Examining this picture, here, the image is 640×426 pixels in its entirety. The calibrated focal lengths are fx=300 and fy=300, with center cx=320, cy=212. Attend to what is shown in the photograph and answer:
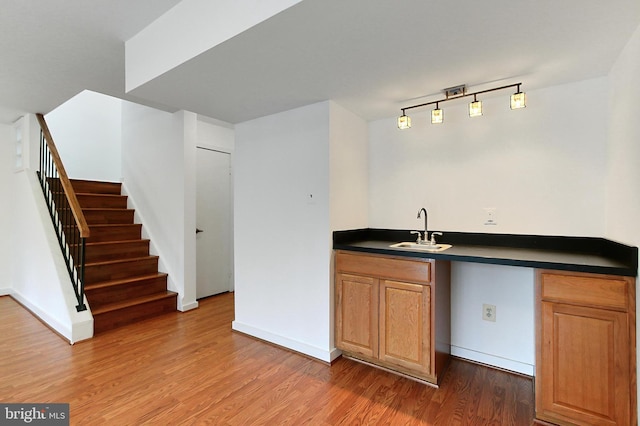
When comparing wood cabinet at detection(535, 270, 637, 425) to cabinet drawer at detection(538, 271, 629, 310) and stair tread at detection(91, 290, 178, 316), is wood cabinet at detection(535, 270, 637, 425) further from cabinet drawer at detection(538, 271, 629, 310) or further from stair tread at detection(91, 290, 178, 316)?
stair tread at detection(91, 290, 178, 316)

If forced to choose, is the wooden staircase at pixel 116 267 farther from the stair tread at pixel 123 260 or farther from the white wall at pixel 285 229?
the white wall at pixel 285 229

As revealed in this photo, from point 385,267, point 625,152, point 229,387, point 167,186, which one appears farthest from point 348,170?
point 167,186

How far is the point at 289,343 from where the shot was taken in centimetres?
266

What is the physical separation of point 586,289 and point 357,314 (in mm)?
1412

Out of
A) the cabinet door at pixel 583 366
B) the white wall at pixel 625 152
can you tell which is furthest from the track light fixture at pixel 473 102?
the cabinet door at pixel 583 366

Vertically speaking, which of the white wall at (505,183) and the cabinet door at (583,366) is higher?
the white wall at (505,183)

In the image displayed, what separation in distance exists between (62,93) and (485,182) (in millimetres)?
4052

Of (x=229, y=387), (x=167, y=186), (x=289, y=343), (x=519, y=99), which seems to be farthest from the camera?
(x=167, y=186)

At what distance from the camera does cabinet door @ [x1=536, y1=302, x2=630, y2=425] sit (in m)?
1.52

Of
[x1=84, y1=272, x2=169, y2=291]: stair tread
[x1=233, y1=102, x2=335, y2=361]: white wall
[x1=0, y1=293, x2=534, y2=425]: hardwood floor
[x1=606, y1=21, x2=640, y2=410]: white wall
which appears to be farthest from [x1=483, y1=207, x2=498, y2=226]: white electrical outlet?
[x1=84, y1=272, x2=169, y2=291]: stair tread

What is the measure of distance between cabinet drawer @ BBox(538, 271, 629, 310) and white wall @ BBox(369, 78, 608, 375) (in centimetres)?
56

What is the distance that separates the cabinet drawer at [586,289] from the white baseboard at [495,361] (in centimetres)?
87

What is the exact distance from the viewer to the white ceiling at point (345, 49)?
4.43 ft

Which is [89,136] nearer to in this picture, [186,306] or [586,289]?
[186,306]
